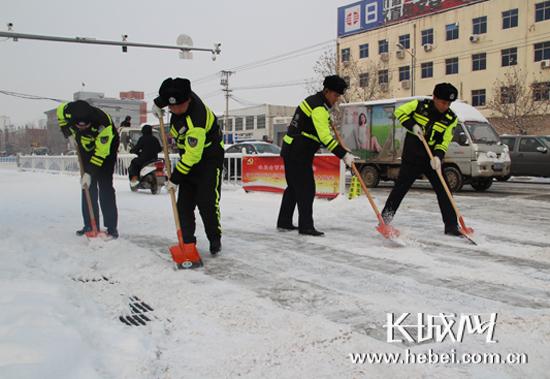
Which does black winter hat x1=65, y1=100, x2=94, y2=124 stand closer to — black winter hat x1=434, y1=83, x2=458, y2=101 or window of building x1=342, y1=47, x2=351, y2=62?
black winter hat x1=434, y1=83, x2=458, y2=101

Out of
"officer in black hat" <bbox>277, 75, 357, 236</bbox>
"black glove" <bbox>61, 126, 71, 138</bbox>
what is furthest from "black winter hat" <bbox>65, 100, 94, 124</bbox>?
"officer in black hat" <bbox>277, 75, 357, 236</bbox>

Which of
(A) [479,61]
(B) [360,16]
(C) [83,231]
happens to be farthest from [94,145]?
(B) [360,16]

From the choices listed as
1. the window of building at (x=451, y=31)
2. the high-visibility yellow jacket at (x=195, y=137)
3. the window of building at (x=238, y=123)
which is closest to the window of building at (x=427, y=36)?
the window of building at (x=451, y=31)

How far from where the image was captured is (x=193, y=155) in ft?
A: 13.9

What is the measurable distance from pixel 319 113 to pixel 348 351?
11.0 feet

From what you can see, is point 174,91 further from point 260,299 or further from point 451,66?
point 451,66

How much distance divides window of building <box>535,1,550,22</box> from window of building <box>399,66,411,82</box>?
1023cm

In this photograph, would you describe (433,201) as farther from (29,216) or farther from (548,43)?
(548,43)

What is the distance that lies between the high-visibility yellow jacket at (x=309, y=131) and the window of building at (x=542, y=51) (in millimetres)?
32615

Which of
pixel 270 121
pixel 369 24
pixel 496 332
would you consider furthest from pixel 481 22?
pixel 496 332

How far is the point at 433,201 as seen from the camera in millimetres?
9398

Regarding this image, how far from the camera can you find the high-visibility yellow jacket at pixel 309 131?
540 centimetres

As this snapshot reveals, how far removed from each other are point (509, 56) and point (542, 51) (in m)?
2.38

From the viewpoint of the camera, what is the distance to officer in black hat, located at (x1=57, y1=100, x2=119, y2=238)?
541 centimetres
